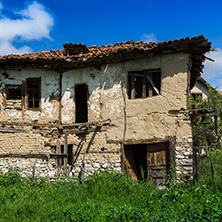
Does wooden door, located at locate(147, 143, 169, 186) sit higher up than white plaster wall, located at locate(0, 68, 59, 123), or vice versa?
white plaster wall, located at locate(0, 68, 59, 123)

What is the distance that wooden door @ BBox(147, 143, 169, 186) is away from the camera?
1000cm

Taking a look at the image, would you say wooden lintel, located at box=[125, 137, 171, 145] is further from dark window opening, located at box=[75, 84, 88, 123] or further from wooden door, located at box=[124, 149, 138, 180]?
dark window opening, located at box=[75, 84, 88, 123]

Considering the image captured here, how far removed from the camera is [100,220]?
20.7 feet

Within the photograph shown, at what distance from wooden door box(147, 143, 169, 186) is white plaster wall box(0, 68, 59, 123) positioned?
4341mm

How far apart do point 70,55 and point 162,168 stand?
20.5 feet

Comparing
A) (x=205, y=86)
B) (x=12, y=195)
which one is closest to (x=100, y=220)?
(x=12, y=195)

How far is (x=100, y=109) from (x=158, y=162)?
3104 millimetres

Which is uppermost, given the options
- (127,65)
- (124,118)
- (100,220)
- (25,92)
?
(127,65)

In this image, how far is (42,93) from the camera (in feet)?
39.7

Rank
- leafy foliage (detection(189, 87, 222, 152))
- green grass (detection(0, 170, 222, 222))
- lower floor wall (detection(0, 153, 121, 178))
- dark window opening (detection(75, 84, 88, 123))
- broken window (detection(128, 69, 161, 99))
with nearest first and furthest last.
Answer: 1. green grass (detection(0, 170, 222, 222))
2. broken window (detection(128, 69, 161, 99))
3. lower floor wall (detection(0, 153, 121, 178))
4. dark window opening (detection(75, 84, 88, 123))
5. leafy foliage (detection(189, 87, 222, 152))

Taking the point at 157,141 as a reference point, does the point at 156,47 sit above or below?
above

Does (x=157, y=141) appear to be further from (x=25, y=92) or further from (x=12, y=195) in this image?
(x=25, y=92)

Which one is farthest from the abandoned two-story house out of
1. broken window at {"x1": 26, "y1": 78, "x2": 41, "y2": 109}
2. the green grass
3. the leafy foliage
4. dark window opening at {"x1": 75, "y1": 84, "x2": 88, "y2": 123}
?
the leafy foliage

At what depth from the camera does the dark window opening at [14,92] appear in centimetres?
1223
